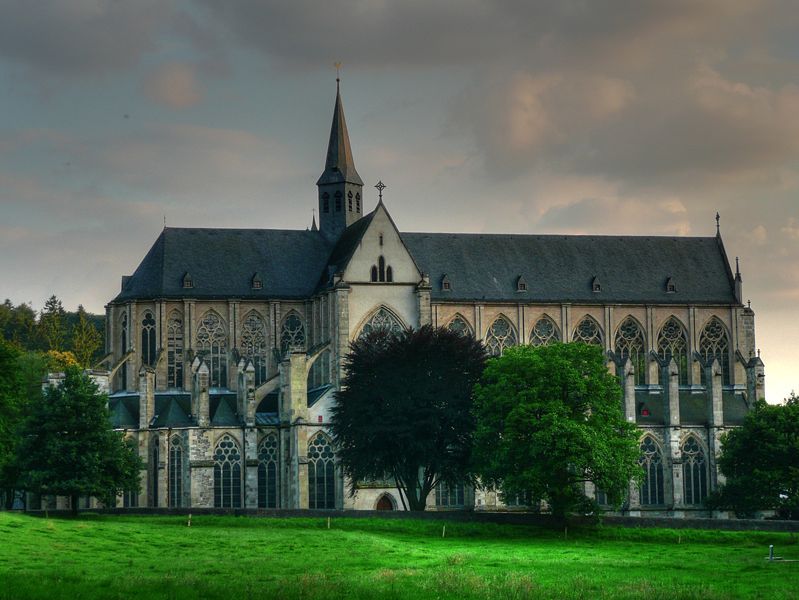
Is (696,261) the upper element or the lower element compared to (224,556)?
upper

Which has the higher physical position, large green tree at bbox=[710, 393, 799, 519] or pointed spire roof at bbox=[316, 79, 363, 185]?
pointed spire roof at bbox=[316, 79, 363, 185]

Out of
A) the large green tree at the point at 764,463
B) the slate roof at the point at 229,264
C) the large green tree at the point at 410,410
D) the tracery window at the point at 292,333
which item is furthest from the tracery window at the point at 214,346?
the large green tree at the point at 764,463

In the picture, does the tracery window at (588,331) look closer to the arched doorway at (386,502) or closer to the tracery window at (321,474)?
the arched doorway at (386,502)

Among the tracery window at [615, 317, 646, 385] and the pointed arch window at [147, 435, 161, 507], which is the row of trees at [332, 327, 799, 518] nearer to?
the pointed arch window at [147, 435, 161, 507]

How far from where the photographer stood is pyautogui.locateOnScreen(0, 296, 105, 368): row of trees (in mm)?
140375

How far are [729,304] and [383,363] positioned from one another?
33.2 m

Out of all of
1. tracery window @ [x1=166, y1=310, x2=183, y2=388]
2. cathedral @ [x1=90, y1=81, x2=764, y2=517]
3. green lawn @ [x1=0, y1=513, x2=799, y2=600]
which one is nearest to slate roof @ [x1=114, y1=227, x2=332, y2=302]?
cathedral @ [x1=90, y1=81, x2=764, y2=517]

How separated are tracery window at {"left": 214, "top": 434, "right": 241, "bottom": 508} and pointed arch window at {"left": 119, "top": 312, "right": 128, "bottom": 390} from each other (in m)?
10.4

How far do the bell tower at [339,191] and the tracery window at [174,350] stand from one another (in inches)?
542

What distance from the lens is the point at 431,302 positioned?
97.8m

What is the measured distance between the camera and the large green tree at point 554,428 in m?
71.3

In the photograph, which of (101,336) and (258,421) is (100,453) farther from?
(101,336)

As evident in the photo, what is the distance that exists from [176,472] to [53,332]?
6683 cm

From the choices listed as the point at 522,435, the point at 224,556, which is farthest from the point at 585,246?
the point at 224,556
